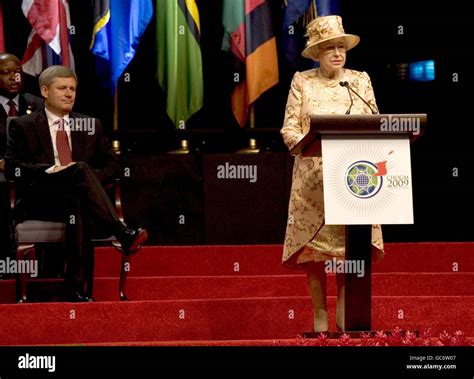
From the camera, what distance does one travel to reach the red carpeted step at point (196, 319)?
16.8 feet

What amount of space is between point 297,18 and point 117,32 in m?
1.10

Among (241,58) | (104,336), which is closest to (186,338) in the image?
(104,336)

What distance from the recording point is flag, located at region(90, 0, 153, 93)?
7.31 m

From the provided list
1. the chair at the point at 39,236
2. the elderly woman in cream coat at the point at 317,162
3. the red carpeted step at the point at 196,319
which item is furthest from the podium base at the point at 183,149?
the elderly woman in cream coat at the point at 317,162

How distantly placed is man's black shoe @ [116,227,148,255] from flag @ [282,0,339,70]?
222 centimetres

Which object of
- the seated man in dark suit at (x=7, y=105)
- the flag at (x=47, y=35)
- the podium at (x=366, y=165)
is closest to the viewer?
the podium at (x=366, y=165)

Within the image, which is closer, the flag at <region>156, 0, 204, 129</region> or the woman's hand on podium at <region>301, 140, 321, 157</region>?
the woman's hand on podium at <region>301, 140, 321, 157</region>

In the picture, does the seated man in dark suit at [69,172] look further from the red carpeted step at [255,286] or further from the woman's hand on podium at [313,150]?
the woman's hand on podium at [313,150]

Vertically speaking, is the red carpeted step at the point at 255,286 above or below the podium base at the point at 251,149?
below

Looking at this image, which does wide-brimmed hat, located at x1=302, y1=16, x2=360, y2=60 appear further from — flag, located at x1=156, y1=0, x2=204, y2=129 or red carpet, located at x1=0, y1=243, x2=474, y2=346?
flag, located at x1=156, y1=0, x2=204, y2=129

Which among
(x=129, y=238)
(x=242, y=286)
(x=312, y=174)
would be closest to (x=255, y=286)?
(x=242, y=286)

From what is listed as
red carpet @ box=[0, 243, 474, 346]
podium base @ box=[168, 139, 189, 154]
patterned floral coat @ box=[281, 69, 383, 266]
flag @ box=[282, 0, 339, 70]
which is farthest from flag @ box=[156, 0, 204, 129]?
patterned floral coat @ box=[281, 69, 383, 266]

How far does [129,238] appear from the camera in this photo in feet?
18.4

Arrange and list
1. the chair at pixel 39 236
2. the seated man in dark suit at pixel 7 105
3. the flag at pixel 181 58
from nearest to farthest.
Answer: the chair at pixel 39 236, the seated man in dark suit at pixel 7 105, the flag at pixel 181 58
